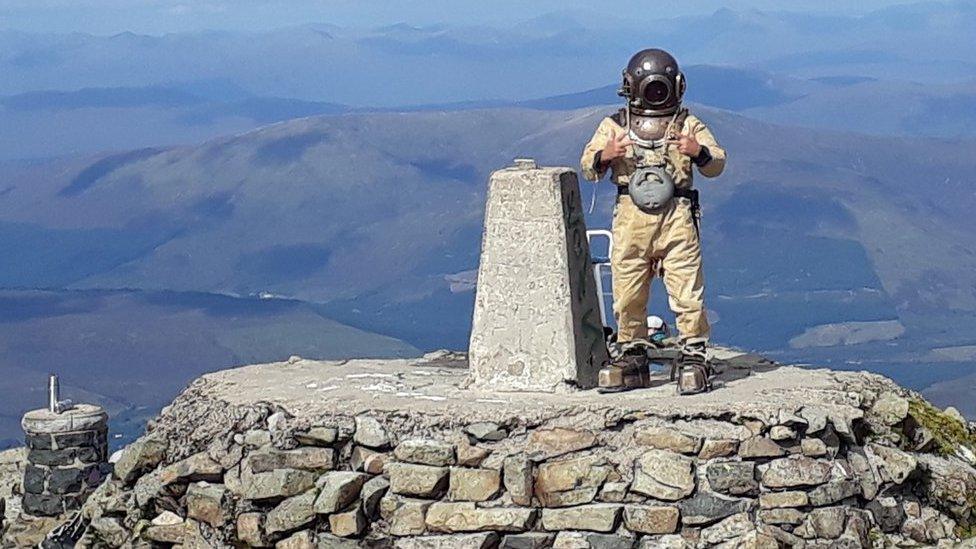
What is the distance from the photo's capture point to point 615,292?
1393 cm

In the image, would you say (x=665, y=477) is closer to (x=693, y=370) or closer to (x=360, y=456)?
(x=693, y=370)

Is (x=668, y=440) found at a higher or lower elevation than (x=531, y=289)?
lower

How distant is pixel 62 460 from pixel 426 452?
4.04 m

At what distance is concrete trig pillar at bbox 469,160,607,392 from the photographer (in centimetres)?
1284

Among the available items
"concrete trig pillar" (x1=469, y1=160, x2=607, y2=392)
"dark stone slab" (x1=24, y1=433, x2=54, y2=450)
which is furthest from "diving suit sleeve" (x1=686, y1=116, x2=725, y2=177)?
"dark stone slab" (x1=24, y1=433, x2=54, y2=450)

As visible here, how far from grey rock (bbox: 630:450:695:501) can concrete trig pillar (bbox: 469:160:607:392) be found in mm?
1410

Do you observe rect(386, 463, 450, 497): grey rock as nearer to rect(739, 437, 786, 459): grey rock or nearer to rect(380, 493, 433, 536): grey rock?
rect(380, 493, 433, 536): grey rock

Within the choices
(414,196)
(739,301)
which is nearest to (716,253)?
(739,301)

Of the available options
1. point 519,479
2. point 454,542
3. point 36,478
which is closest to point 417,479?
point 454,542

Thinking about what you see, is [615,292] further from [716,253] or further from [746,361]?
[716,253]

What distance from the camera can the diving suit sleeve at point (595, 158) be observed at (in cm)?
1345

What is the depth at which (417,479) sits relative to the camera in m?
11.8

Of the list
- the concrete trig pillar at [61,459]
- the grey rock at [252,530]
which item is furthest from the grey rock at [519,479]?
the concrete trig pillar at [61,459]

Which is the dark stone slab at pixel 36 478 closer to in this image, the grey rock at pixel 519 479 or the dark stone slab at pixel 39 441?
the dark stone slab at pixel 39 441
